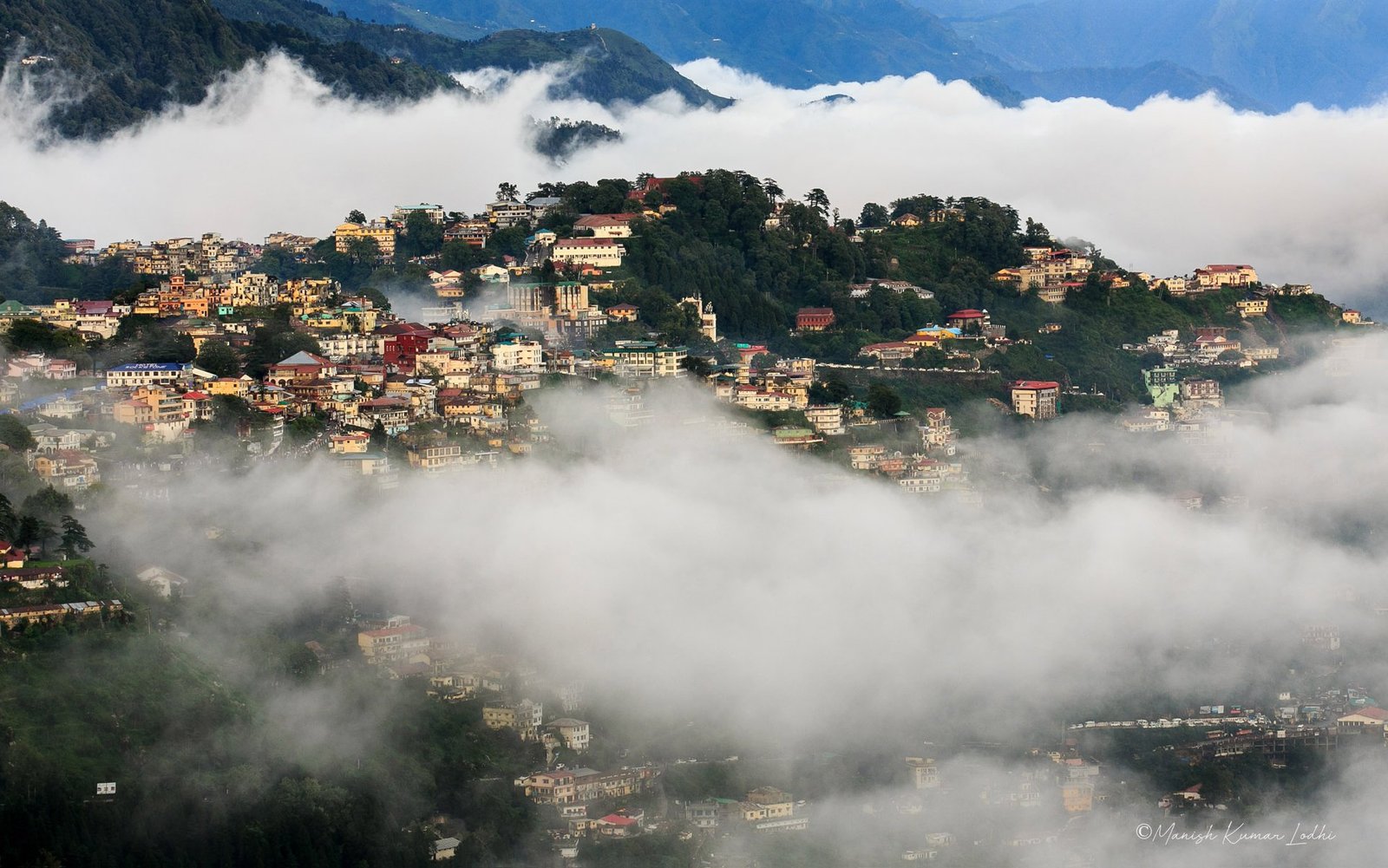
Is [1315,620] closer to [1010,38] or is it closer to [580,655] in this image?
[580,655]

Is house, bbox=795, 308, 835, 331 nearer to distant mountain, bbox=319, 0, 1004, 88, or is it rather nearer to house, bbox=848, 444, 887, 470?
house, bbox=848, 444, 887, 470

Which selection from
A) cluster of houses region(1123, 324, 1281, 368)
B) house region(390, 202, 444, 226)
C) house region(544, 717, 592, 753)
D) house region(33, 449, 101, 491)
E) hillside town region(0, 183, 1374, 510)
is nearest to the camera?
house region(544, 717, 592, 753)

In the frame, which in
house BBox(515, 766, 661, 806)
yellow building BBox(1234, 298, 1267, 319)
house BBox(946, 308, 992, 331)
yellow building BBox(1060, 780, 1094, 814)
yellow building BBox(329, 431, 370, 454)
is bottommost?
yellow building BBox(1060, 780, 1094, 814)

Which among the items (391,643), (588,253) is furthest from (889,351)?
(391,643)

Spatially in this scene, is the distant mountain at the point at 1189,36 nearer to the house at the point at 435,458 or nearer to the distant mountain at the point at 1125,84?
the distant mountain at the point at 1125,84

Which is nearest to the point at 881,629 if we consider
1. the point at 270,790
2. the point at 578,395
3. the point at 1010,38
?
the point at 578,395

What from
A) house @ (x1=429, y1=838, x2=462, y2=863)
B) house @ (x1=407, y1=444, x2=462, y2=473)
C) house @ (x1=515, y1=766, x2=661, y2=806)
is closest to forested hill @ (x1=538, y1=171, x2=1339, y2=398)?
house @ (x1=407, y1=444, x2=462, y2=473)

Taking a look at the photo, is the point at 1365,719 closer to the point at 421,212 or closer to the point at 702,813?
the point at 702,813
